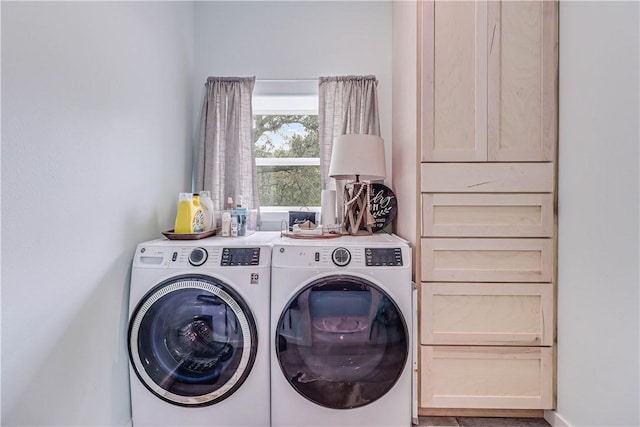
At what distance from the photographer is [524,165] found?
150cm

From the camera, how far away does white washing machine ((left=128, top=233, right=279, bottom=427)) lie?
1.40m

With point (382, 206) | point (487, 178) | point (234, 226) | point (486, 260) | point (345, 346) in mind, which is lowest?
point (345, 346)

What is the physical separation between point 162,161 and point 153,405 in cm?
128

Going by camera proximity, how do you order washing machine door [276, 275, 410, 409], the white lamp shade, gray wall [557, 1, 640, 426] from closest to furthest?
1. gray wall [557, 1, 640, 426]
2. washing machine door [276, 275, 410, 409]
3. the white lamp shade

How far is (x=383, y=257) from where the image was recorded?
1437 mm

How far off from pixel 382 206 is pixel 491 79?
0.91 metres

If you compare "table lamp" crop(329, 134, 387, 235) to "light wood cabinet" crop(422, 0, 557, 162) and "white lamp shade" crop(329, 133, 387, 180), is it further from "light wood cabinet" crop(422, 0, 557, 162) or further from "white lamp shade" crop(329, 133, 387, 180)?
"light wood cabinet" crop(422, 0, 557, 162)

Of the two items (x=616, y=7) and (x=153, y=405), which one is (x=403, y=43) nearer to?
(x=616, y=7)

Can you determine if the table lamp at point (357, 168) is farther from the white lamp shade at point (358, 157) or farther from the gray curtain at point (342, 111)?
the gray curtain at point (342, 111)

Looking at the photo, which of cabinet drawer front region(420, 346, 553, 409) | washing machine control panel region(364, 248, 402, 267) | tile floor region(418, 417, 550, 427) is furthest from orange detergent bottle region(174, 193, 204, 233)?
tile floor region(418, 417, 550, 427)

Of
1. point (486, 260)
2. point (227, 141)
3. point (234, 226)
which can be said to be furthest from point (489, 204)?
point (227, 141)

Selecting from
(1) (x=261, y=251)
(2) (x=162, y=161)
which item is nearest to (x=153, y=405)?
(1) (x=261, y=251)

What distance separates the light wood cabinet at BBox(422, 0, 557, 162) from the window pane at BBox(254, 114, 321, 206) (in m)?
1.04

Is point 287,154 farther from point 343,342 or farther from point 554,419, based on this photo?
point 554,419
